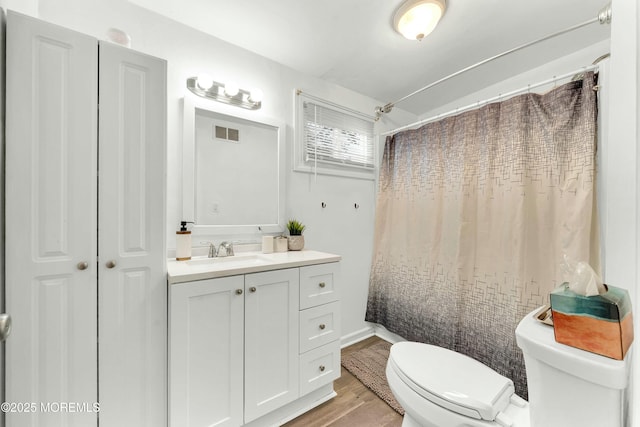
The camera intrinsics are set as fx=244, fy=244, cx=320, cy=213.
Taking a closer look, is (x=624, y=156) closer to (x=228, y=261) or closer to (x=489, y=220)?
(x=489, y=220)

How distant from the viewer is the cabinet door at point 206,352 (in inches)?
42.2

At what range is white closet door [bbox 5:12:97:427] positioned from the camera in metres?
0.86

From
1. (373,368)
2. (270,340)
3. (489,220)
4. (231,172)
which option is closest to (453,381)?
(270,340)

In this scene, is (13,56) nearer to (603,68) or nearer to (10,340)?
(10,340)

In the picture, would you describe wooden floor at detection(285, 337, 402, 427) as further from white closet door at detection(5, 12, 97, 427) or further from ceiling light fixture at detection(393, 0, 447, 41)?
ceiling light fixture at detection(393, 0, 447, 41)

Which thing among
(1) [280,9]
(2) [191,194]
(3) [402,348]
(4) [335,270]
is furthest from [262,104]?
(3) [402,348]

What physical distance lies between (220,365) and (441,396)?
0.97 metres

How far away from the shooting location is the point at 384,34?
5.11ft

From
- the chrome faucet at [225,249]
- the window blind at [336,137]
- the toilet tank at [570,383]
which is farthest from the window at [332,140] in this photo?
the toilet tank at [570,383]

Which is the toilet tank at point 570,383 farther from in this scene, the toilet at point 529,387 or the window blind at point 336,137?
the window blind at point 336,137

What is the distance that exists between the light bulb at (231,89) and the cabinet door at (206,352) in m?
1.18

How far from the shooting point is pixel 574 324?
533 mm

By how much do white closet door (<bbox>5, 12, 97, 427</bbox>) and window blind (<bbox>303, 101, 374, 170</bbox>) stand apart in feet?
4.41

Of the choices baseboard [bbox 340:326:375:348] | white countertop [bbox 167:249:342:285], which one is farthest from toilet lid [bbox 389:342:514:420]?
baseboard [bbox 340:326:375:348]
